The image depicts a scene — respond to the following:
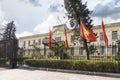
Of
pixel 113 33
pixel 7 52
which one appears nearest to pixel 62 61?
pixel 7 52

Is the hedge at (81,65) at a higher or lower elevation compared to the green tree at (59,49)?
lower

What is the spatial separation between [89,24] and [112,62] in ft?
37.7

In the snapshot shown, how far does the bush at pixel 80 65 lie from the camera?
13.8 m

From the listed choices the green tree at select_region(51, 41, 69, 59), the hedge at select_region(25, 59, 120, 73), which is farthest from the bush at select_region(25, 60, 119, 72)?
the green tree at select_region(51, 41, 69, 59)

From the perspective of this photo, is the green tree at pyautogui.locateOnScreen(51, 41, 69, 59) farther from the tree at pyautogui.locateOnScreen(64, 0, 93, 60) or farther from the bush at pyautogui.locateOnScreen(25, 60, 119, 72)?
the bush at pyautogui.locateOnScreen(25, 60, 119, 72)

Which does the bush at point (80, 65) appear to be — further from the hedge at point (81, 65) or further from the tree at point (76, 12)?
the tree at point (76, 12)

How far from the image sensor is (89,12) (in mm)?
24234

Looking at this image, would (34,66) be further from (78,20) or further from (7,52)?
(78,20)

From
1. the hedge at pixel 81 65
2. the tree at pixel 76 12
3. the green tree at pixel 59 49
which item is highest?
the tree at pixel 76 12

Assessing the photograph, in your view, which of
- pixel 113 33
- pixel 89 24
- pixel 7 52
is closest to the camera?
pixel 7 52

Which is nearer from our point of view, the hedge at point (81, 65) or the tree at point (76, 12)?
the hedge at point (81, 65)

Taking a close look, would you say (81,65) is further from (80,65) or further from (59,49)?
(59,49)

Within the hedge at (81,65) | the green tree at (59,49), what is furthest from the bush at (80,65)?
the green tree at (59,49)

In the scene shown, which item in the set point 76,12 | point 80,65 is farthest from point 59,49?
point 80,65
